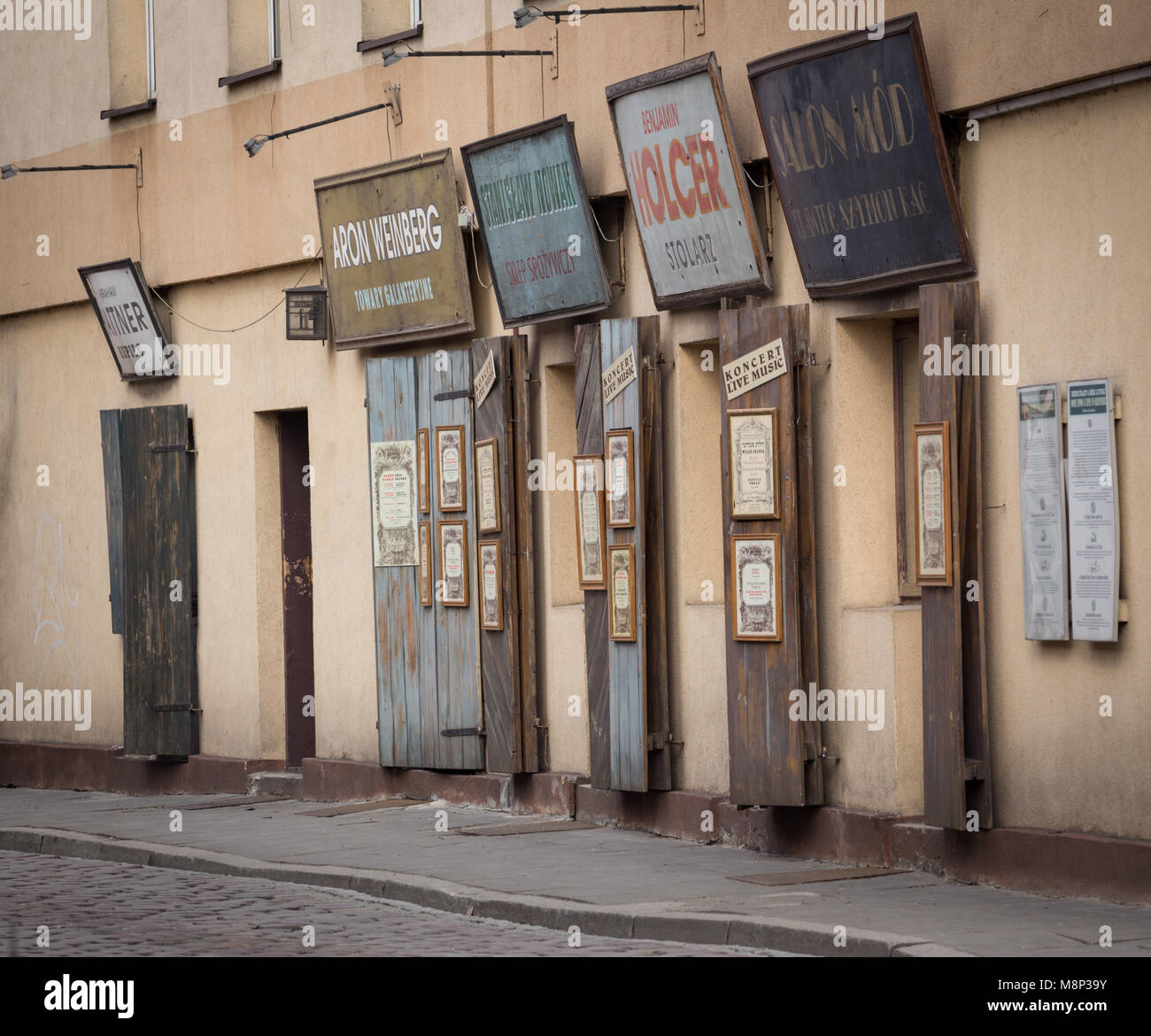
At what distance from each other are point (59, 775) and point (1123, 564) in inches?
453

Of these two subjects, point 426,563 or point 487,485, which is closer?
point 487,485

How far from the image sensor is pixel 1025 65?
32.7ft

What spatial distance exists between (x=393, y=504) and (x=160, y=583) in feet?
10.2

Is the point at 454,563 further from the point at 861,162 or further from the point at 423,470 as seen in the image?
the point at 861,162

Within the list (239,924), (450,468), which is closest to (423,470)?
(450,468)

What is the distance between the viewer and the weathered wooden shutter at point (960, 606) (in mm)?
10266

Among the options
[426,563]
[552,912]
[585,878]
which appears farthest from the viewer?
[426,563]

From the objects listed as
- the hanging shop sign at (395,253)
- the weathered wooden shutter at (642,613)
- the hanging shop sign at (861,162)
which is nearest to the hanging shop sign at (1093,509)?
the hanging shop sign at (861,162)

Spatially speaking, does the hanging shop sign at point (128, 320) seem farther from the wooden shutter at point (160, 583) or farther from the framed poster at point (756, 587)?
the framed poster at point (756, 587)

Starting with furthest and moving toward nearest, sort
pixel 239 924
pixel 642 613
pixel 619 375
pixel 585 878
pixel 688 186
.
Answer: pixel 619 375, pixel 642 613, pixel 688 186, pixel 585 878, pixel 239 924

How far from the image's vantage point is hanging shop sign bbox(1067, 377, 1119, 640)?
31.5 ft

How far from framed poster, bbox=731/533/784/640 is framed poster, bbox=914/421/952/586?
110 cm

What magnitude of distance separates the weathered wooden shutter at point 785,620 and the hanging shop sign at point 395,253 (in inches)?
124

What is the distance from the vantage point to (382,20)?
15.2m
